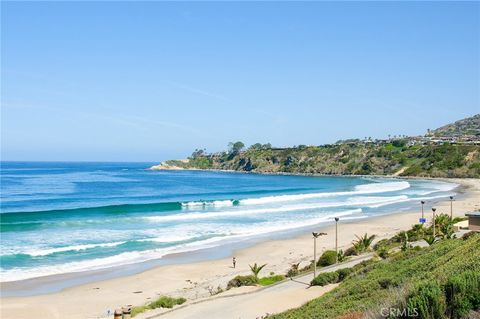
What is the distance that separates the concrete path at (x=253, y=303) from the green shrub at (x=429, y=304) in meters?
9.05

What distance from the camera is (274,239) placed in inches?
1399

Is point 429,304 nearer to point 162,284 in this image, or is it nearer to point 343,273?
point 343,273

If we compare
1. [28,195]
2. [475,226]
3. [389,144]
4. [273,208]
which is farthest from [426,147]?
[475,226]

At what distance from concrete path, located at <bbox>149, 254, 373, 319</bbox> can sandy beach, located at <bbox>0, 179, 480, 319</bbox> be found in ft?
4.65

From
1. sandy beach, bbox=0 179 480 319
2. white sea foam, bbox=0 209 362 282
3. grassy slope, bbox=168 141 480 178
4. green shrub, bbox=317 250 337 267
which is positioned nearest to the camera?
sandy beach, bbox=0 179 480 319

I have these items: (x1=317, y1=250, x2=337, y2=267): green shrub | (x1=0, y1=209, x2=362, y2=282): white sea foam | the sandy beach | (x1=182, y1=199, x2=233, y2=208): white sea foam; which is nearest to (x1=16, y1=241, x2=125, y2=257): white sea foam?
(x1=0, y1=209, x2=362, y2=282): white sea foam

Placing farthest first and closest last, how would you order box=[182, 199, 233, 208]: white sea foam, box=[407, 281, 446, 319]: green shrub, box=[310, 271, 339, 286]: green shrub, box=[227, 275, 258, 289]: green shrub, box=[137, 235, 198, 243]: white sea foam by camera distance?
box=[182, 199, 233, 208]: white sea foam
box=[137, 235, 198, 243]: white sea foam
box=[227, 275, 258, 289]: green shrub
box=[310, 271, 339, 286]: green shrub
box=[407, 281, 446, 319]: green shrub

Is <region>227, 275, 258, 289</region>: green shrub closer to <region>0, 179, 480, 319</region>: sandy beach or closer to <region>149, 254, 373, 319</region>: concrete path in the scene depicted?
<region>0, 179, 480, 319</region>: sandy beach

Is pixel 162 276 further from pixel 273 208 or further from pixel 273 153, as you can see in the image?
pixel 273 153

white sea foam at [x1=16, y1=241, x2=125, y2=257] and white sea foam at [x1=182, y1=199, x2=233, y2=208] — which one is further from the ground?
white sea foam at [x1=182, y1=199, x2=233, y2=208]

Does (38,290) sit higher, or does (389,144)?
(389,144)

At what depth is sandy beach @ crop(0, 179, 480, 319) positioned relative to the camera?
19.1m

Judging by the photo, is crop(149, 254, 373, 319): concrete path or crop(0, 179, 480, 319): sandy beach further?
crop(0, 179, 480, 319): sandy beach

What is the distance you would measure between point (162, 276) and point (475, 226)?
50.2 feet
